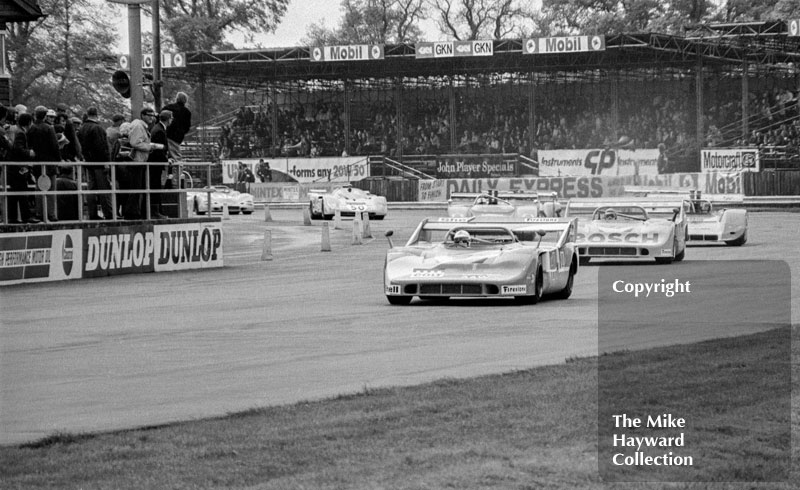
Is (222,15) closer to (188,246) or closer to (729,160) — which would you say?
(729,160)

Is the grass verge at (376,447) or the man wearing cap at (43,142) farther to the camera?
the man wearing cap at (43,142)

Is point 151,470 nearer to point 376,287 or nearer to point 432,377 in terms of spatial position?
point 432,377

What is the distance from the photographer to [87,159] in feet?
76.2

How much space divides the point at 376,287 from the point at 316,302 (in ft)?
8.83

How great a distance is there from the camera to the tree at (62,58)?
64500 millimetres

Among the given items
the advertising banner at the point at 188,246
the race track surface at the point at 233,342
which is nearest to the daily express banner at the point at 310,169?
the advertising banner at the point at 188,246

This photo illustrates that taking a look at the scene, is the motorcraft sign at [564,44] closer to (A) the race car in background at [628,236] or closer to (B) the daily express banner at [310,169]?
(B) the daily express banner at [310,169]

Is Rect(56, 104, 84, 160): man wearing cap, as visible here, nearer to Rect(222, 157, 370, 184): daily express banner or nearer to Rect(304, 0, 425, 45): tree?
Rect(222, 157, 370, 184): daily express banner

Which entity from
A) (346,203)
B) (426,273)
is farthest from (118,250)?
(346,203)

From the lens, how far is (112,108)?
2714 inches

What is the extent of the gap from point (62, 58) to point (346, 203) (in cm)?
2511

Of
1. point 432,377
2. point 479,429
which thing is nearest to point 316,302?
point 432,377

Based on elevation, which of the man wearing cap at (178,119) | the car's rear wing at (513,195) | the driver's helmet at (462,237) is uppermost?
the man wearing cap at (178,119)

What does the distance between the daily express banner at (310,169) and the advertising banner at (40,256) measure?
126ft
